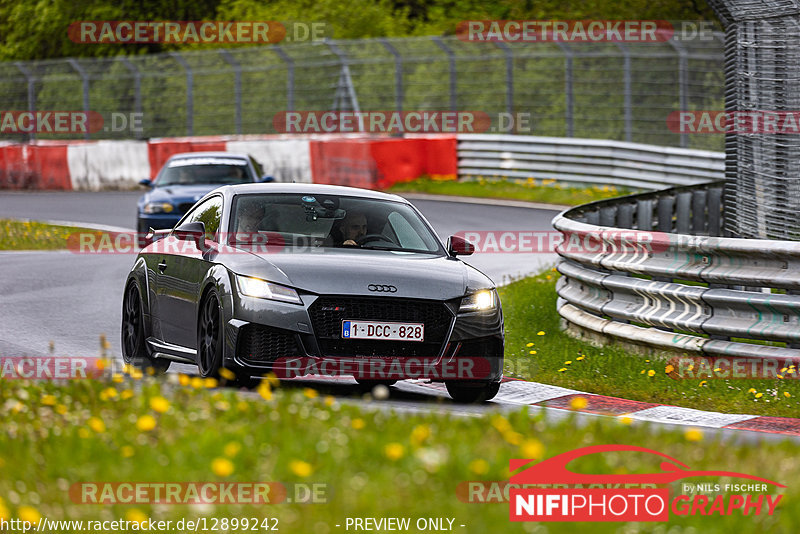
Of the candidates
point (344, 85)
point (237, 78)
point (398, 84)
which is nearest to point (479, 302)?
point (398, 84)

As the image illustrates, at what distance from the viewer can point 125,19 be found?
5469cm

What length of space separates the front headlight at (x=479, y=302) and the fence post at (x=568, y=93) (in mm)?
20361

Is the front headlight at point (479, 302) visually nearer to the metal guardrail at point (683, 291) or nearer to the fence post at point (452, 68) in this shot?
the metal guardrail at point (683, 291)

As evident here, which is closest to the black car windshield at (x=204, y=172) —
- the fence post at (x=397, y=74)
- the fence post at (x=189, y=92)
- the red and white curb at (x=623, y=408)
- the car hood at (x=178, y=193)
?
the car hood at (x=178, y=193)

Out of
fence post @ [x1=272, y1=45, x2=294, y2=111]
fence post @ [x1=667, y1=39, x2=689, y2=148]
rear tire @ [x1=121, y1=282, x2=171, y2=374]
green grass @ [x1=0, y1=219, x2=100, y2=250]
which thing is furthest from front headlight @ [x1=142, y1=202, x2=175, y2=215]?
fence post @ [x1=272, y1=45, x2=294, y2=111]

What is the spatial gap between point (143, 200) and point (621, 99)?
11035 millimetres

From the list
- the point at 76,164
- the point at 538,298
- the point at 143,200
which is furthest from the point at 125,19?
the point at 538,298

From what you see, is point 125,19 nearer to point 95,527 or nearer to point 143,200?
point 143,200

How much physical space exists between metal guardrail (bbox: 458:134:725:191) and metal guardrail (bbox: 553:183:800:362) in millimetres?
13124

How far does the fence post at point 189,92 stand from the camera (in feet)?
115

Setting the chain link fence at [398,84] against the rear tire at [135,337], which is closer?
the rear tire at [135,337]

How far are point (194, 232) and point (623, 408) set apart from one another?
298cm

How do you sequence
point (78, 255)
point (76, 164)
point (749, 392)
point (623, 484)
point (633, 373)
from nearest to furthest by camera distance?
point (623, 484) → point (749, 392) → point (633, 373) → point (78, 255) → point (76, 164)

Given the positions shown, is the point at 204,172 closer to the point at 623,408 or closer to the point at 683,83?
the point at 683,83
